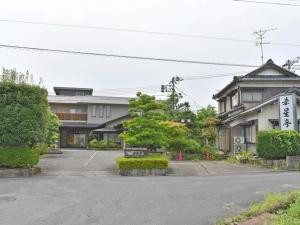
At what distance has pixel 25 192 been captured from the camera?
11.0 m

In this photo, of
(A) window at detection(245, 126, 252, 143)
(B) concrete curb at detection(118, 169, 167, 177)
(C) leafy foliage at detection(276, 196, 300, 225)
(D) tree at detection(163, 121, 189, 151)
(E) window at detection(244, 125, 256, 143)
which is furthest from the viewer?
(A) window at detection(245, 126, 252, 143)

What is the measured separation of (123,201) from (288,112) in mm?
15035

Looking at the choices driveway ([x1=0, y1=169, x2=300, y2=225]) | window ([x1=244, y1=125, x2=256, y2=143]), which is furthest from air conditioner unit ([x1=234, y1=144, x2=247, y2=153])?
driveway ([x1=0, y1=169, x2=300, y2=225])

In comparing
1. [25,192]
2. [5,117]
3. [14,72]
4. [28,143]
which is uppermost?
[14,72]

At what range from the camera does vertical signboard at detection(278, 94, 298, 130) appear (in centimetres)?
2089

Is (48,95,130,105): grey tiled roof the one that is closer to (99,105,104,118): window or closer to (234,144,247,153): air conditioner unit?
(99,105,104,118): window

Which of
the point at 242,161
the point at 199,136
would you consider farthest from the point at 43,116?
the point at 199,136

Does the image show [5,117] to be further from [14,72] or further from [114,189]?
[114,189]

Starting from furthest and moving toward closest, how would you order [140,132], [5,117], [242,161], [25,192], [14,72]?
[242,161] < [140,132] < [14,72] < [5,117] < [25,192]

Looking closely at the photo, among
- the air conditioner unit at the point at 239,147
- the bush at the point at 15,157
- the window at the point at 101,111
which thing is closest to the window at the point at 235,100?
the air conditioner unit at the point at 239,147

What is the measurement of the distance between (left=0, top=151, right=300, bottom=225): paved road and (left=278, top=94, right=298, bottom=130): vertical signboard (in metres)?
8.10

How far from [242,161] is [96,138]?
2282cm

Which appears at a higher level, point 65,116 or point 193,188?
point 65,116

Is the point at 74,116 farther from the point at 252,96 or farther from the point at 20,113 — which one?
the point at 20,113
